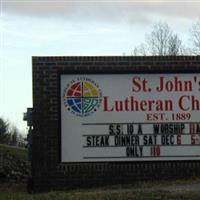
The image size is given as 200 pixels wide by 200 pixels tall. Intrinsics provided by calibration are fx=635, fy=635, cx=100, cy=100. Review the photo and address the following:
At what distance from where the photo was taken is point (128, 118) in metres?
16.4

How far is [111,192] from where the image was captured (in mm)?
13875

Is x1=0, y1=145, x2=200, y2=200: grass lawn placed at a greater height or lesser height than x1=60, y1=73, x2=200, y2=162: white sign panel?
lesser

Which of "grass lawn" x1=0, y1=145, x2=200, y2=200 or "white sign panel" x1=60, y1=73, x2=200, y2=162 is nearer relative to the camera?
"grass lawn" x1=0, y1=145, x2=200, y2=200

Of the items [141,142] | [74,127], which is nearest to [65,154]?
[74,127]

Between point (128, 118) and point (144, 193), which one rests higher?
point (128, 118)

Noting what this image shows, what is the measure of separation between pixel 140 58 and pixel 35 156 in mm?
3701

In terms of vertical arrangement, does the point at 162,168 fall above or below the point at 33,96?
below

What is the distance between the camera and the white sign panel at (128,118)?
16.3 meters

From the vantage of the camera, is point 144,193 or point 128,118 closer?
point 144,193

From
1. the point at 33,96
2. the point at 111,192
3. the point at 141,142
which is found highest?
the point at 33,96

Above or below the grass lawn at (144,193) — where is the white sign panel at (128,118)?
above

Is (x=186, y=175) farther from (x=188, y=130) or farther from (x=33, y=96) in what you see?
(x=33, y=96)

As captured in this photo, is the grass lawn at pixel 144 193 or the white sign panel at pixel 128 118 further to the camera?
the white sign panel at pixel 128 118

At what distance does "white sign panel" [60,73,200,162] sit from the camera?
16.3 metres
